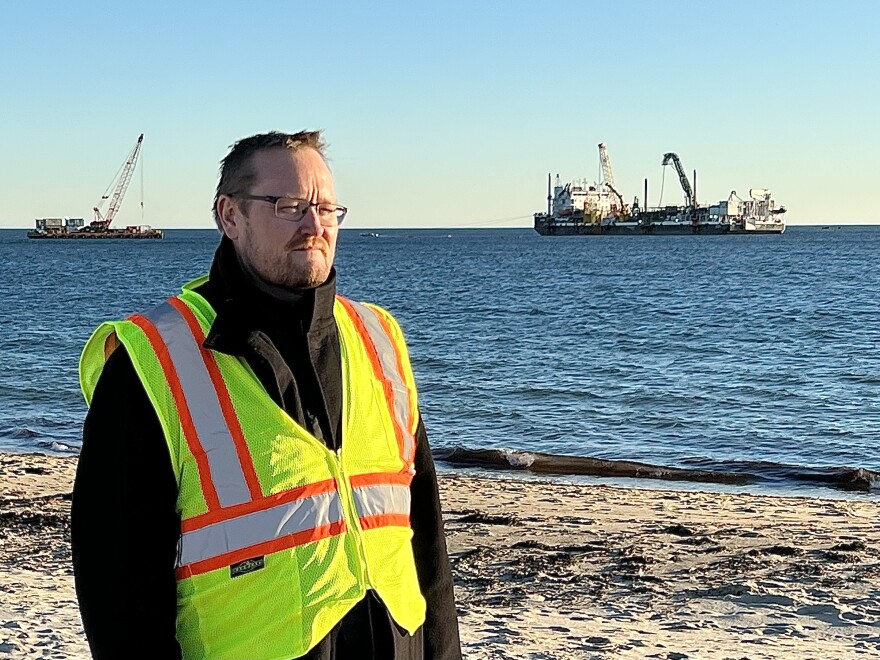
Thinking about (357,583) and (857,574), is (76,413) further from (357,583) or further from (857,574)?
(357,583)

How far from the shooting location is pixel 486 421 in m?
17.4

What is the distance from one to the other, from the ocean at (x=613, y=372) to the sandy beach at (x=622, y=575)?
2.98 meters

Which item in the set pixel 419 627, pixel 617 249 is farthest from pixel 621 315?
pixel 617 249

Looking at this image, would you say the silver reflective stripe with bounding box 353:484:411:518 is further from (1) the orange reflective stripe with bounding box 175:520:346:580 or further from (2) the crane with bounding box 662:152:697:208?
(2) the crane with bounding box 662:152:697:208

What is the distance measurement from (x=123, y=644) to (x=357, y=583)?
1.49ft

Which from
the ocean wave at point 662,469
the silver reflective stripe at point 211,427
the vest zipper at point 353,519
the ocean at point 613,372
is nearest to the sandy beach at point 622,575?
the ocean wave at point 662,469

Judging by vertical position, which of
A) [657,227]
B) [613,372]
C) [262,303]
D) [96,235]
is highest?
[262,303]

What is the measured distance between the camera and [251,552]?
218 cm

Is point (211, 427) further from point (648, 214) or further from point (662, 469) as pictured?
point (648, 214)

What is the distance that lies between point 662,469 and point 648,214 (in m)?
131

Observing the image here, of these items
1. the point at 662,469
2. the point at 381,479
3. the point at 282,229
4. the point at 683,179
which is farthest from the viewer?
the point at 683,179

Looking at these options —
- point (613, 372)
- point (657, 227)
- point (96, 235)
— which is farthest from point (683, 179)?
point (613, 372)

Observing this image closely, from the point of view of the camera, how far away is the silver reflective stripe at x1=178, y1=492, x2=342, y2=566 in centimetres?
217

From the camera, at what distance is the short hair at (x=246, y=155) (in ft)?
7.64
